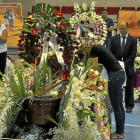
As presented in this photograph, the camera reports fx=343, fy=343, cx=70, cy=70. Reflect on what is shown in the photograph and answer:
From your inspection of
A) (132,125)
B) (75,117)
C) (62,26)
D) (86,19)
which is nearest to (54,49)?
(62,26)

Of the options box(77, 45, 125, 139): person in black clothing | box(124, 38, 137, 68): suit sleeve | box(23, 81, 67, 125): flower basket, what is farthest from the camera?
box(124, 38, 137, 68): suit sleeve

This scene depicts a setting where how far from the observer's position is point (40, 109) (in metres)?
2.27

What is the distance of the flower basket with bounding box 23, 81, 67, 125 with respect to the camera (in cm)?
225

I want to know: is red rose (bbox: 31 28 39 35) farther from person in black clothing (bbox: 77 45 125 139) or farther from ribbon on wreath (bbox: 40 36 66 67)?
person in black clothing (bbox: 77 45 125 139)

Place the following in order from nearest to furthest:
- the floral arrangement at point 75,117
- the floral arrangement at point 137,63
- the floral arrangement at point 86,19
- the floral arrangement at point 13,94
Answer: the floral arrangement at point 75,117
the floral arrangement at point 13,94
the floral arrangement at point 137,63
the floral arrangement at point 86,19

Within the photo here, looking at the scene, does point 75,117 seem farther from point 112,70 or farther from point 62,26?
point 112,70

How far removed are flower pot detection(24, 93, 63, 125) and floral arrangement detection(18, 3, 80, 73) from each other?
4.59ft

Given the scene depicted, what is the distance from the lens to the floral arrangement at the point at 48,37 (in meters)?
3.70

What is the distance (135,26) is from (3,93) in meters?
10.1

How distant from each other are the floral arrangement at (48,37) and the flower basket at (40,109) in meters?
1.40

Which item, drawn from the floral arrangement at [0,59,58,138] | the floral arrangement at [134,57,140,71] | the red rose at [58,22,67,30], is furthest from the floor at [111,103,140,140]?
the floral arrangement at [0,59,58,138]

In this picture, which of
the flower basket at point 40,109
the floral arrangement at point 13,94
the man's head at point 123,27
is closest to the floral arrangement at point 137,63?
the man's head at point 123,27

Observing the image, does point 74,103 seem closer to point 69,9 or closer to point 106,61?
point 106,61

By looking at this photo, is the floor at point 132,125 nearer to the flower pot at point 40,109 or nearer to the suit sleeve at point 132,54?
the suit sleeve at point 132,54
